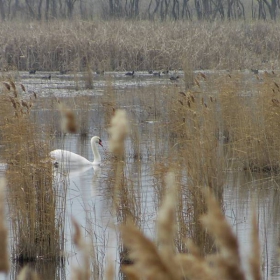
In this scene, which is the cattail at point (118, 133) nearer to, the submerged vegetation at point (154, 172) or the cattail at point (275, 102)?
the submerged vegetation at point (154, 172)

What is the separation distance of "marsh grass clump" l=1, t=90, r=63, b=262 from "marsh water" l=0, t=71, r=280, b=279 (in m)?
0.11

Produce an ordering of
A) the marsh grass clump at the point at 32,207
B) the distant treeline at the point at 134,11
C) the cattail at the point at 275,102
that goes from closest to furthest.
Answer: the marsh grass clump at the point at 32,207
the cattail at the point at 275,102
the distant treeline at the point at 134,11

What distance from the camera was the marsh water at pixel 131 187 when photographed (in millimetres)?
5500

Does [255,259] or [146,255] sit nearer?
[146,255]

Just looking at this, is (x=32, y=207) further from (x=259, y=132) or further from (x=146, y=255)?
(x=146, y=255)

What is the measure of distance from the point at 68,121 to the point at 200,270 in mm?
611

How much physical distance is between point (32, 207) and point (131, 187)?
0.79 meters

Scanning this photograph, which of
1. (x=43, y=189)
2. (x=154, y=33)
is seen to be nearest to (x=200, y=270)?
(x=43, y=189)

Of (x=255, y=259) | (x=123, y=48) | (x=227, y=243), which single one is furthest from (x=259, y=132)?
(x=123, y=48)

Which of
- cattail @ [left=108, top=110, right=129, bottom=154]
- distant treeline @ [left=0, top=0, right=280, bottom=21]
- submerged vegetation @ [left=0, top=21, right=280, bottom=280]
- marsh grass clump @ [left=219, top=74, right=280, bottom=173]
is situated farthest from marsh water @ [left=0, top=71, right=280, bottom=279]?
distant treeline @ [left=0, top=0, right=280, bottom=21]

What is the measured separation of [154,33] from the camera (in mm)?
24594

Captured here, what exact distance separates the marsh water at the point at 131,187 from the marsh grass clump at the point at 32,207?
0.11m

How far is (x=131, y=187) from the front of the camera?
547 centimetres

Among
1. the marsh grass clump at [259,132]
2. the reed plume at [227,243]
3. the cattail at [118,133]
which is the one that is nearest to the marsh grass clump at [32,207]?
the marsh grass clump at [259,132]
